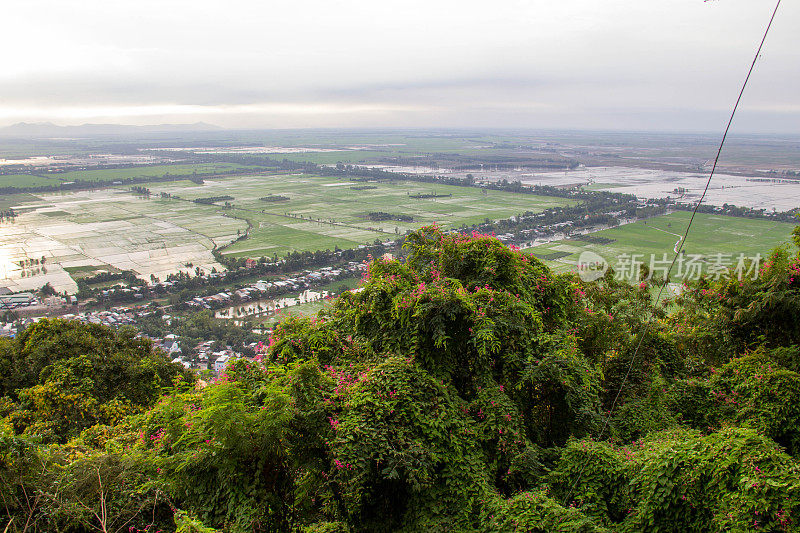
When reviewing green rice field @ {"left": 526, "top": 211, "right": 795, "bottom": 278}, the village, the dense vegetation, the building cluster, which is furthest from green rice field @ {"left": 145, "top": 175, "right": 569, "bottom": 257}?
the dense vegetation

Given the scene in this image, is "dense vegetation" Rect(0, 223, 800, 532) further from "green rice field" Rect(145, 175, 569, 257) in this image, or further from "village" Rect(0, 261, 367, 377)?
"green rice field" Rect(145, 175, 569, 257)

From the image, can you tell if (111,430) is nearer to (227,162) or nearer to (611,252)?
(611,252)

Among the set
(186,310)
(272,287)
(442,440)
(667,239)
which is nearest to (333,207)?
(272,287)

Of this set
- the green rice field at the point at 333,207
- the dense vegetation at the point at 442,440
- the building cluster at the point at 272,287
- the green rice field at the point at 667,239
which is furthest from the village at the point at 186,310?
the green rice field at the point at 667,239

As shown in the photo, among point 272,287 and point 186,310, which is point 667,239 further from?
point 186,310

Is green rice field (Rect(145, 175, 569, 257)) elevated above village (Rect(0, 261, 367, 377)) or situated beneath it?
elevated above

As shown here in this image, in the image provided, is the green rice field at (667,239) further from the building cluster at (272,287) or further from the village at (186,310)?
the village at (186,310)

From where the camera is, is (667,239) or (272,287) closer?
(272,287)

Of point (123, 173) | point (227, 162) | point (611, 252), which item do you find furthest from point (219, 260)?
point (227, 162)
